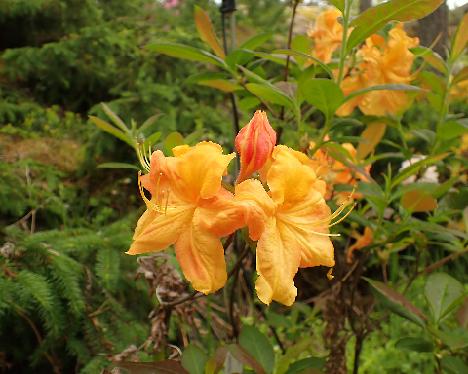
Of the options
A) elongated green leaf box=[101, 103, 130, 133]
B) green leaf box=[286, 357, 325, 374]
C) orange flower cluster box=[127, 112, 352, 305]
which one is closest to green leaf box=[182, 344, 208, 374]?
green leaf box=[286, 357, 325, 374]

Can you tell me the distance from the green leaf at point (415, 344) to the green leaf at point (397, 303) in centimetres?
4

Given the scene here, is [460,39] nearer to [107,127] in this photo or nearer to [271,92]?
[271,92]


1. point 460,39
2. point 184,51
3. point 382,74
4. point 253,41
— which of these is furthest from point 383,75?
point 184,51

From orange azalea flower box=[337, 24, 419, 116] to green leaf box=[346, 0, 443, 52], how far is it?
0.96ft

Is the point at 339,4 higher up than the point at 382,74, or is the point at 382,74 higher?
the point at 339,4

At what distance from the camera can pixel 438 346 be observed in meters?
0.97

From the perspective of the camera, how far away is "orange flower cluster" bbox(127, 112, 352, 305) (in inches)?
23.2

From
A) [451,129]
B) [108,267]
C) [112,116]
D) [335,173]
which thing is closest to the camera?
[112,116]

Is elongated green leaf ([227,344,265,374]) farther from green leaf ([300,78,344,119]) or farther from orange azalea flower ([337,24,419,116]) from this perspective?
orange azalea flower ([337,24,419,116])

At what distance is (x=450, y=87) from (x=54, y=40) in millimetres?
3296

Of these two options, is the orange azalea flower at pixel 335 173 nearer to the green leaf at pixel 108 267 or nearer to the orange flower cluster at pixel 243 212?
the orange flower cluster at pixel 243 212

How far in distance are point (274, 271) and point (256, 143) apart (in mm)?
153

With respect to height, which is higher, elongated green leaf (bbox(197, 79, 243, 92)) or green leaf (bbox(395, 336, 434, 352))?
elongated green leaf (bbox(197, 79, 243, 92))

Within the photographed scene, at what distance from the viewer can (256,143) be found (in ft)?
2.07
